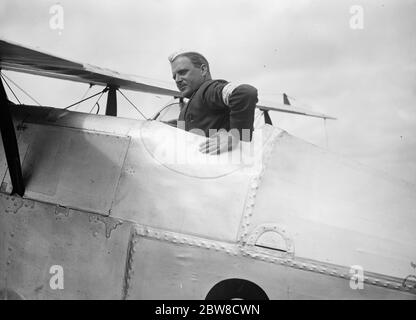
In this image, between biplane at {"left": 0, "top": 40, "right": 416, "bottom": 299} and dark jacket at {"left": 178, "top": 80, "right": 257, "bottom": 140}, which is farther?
dark jacket at {"left": 178, "top": 80, "right": 257, "bottom": 140}

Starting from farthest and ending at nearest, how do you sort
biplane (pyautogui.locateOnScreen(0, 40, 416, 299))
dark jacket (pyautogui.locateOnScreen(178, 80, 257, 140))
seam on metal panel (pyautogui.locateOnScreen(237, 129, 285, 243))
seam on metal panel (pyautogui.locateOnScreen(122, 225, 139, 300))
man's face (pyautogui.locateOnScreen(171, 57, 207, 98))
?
man's face (pyautogui.locateOnScreen(171, 57, 207, 98))
dark jacket (pyautogui.locateOnScreen(178, 80, 257, 140))
seam on metal panel (pyautogui.locateOnScreen(122, 225, 139, 300))
seam on metal panel (pyautogui.locateOnScreen(237, 129, 285, 243))
biplane (pyautogui.locateOnScreen(0, 40, 416, 299))

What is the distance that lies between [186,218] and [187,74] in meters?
1.36

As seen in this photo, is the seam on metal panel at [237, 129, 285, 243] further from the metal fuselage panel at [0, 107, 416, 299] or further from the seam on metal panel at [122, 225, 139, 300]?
the seam on metal panel at [122, 225, 139, 300]

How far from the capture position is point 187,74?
3275 millimetres

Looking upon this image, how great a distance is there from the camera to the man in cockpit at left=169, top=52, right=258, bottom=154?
2629 mm

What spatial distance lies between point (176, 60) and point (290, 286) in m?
2.07

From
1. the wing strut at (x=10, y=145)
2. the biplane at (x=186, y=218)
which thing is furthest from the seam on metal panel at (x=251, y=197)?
the wing strut at (x=10, y=145)

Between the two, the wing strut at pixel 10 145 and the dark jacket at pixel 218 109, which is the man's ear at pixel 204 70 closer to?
the dark jacket at pixel 218 109

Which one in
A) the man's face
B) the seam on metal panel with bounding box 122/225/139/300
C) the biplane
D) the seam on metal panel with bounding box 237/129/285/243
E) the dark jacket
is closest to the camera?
the biplane

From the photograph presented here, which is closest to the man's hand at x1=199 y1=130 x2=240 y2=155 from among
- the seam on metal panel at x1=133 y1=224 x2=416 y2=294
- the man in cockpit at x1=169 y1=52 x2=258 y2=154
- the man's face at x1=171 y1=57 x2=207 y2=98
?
the man in cockpit at x1=169 y1=52 x2=258 y2=154

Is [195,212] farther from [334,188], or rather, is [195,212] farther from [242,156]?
[334,188]

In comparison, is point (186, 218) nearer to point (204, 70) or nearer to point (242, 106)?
point (242, 106)

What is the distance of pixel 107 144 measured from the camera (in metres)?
2.95

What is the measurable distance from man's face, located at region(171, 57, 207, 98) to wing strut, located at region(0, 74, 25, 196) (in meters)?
1.38
